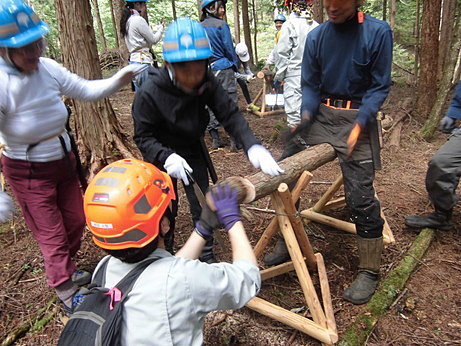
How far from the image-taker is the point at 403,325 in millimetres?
2686

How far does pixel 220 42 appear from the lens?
627 cm

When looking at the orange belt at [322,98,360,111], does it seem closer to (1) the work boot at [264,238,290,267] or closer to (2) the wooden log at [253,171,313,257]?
(2) the wooden log at [253,171,313,257]

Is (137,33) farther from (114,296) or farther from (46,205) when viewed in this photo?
(114,296)

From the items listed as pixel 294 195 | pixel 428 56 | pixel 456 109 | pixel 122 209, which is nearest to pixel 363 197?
pixel 294 195

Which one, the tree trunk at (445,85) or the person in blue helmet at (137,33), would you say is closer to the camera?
the person in blue helmet at (137,33)

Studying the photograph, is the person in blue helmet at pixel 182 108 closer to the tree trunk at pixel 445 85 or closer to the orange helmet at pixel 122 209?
the orange helmet at pixel 122 209

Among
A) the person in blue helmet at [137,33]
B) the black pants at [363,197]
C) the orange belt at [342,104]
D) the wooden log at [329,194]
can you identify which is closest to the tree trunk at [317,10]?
the person in blue helmet at [137,33]

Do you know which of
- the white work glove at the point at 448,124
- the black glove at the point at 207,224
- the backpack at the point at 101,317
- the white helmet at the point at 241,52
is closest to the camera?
the backpack at the point at 101,317

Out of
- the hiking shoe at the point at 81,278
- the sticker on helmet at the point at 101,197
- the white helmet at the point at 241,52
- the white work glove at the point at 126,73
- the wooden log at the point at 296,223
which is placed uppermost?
the white work glove at the point at 126,73

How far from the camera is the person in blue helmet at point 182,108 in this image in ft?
7.07

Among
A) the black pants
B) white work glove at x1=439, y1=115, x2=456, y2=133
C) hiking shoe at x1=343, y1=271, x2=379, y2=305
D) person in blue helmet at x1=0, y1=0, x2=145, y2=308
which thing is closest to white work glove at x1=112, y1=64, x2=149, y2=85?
person in blue helmet at x1=0, y1=0, x2=145, y2=308

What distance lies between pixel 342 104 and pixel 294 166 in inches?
27.0

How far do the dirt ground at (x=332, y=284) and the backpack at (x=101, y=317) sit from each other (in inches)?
61.6

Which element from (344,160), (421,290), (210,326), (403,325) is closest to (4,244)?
(210,326)
